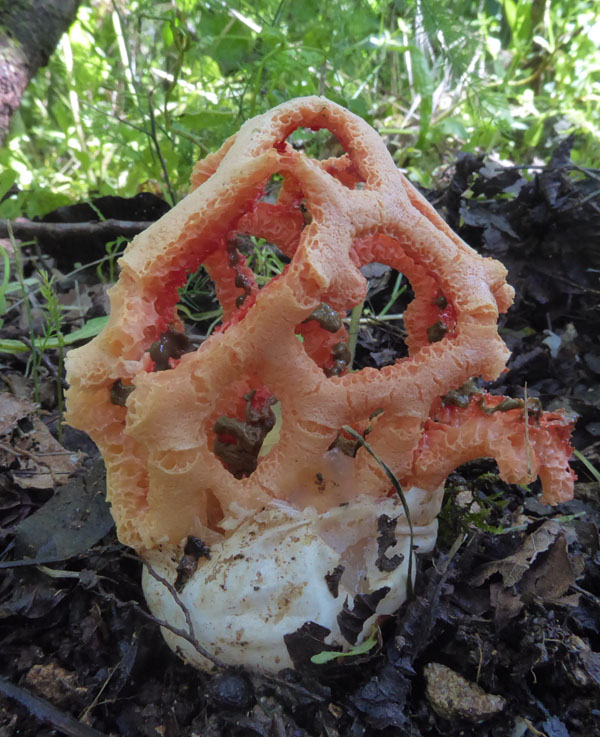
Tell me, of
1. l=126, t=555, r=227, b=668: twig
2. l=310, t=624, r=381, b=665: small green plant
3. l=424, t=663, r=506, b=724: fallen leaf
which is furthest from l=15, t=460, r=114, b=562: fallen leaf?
l=424, t=663, r=506, b=724: fallen leaf

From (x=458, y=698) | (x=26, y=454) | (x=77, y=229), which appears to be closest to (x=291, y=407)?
(x=458, y=698)

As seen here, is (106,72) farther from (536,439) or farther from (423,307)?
(536,439)

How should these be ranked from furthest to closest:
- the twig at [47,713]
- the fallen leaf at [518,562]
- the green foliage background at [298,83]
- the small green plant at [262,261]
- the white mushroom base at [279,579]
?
the green foliage background at [298,83]
the small green plant at [262,261]
the fallen leaf at [518,562]
the white mushroom base at [279,579]
the twig at [47,713]

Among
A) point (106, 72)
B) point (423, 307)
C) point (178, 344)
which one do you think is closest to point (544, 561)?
point (423, 307)

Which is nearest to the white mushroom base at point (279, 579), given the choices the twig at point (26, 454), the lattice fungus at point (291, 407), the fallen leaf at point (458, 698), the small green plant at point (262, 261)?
the lattice fungus at point (291, 407)

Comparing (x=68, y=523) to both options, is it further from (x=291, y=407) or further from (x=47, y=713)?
(x=291, y=407)

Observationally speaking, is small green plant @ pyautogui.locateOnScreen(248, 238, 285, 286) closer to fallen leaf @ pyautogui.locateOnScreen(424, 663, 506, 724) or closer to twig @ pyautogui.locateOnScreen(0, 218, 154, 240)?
twig @ pyautogui.locateOnScreen(0, 218, 154, 240)

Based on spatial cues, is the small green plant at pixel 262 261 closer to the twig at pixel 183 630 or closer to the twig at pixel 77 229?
the twig at pixel 77 229
